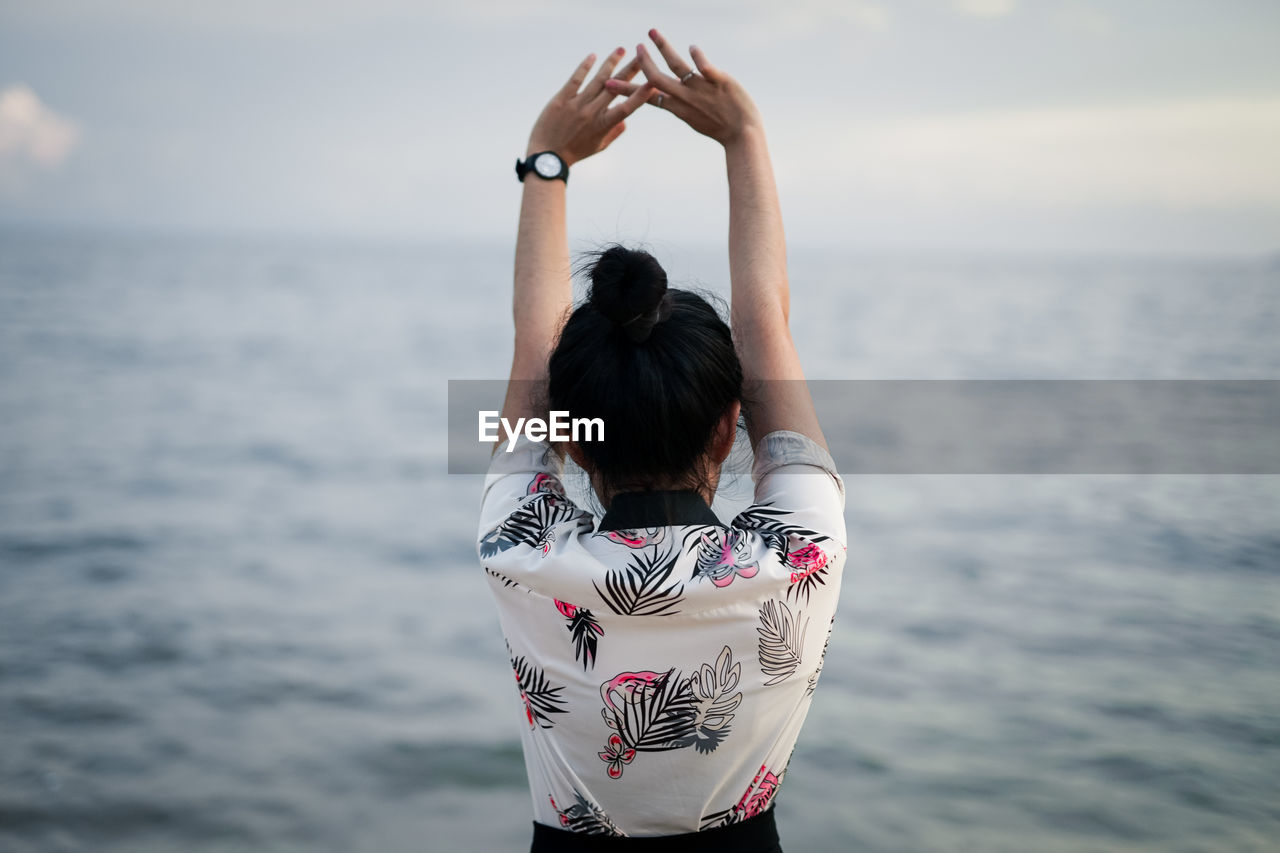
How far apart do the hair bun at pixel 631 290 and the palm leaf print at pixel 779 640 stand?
324 mm

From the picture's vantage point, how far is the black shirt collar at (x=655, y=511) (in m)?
1.06

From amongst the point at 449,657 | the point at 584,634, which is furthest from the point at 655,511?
the point at 449,657

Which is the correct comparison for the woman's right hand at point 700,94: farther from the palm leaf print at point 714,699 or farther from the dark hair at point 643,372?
the palm leaf print at point 714,699

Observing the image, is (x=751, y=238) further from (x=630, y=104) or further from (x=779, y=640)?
(x=779, y=640)

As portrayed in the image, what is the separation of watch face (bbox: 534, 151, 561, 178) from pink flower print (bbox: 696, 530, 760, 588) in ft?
2.27

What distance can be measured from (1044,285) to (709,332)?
4872cm

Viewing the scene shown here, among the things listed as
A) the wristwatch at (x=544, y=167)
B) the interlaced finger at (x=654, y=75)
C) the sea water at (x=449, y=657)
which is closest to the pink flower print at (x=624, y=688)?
the sea water at (x=449, y=657)

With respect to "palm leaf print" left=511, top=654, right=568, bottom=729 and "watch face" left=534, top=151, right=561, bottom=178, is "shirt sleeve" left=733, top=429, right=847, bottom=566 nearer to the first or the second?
A: "palm leaf print" left=511, top=654, right=568, bottom=729

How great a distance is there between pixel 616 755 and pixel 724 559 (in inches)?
10.0

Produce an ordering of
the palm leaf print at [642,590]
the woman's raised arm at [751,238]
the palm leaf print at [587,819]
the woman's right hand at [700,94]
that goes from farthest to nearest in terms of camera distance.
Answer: the woman's right hand at [700,94] → the woman's raised arm at [751,238] → the palm leaf print at [587,819] → the palm leaf print at [642,590]

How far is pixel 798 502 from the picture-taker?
1067mm

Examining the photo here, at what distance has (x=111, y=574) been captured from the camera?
19.1ft

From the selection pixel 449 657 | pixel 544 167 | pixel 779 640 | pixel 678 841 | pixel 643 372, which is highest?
pixel 544 167

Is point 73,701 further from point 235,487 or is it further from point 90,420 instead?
point 90,420
